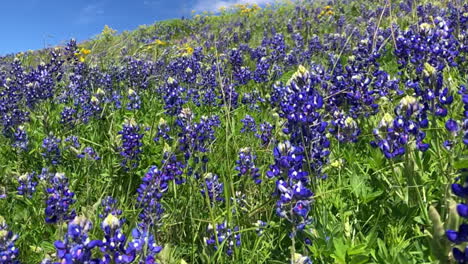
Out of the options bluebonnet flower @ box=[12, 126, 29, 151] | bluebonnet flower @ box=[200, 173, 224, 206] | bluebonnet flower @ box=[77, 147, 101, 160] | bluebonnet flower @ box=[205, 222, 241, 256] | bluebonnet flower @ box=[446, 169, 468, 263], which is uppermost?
bluebonnet flower @ box=[446, 169, 468, 263]

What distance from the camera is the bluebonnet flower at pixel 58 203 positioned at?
271 centimetres

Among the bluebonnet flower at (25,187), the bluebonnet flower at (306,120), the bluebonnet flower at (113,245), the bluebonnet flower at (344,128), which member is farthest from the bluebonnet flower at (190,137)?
the bluebonnet flower at (113,245)

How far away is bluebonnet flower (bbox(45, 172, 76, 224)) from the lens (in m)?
2.71

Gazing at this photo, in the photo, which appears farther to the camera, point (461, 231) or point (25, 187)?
point (25, 187)

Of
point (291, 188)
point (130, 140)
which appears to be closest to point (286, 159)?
point (291, 188)

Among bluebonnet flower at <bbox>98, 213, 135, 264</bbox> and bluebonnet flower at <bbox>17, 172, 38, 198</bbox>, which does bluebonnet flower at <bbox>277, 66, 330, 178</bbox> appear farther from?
bluebonnet flower at <bbox>17, 172, 38, 198</bbox>

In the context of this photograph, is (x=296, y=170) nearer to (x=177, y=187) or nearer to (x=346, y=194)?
(x=346, y=194)

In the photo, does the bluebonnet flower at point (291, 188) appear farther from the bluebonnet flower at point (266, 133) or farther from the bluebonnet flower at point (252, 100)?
the bluebonnet flower at point (252, 100)

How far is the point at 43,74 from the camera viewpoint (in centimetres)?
625

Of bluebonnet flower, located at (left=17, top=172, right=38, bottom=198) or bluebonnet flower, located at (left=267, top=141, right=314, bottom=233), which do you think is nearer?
bluebonnet flower, located at (left=267, top=141, right=314, bottom=233)

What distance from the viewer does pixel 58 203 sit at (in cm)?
270

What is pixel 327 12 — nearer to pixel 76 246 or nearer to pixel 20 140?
pixel 20 140

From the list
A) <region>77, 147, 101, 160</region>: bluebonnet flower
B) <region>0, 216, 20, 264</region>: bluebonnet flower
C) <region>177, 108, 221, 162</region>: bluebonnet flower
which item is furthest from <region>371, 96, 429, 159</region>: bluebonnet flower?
<region>77, 147, 101, 160</region>: bluebonnet flower

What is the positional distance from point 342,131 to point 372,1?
40.7 ft
